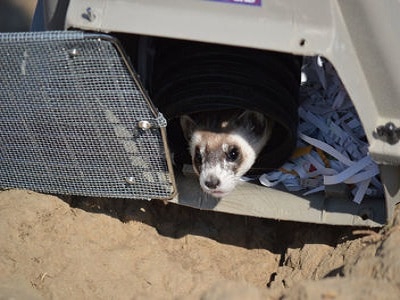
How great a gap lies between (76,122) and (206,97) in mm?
582

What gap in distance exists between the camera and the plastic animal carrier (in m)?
3.14

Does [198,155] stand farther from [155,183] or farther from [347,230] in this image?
[347,230]

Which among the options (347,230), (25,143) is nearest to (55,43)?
(25,143)

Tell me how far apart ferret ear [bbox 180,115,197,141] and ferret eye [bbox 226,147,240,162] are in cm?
24

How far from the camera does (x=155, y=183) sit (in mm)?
3707

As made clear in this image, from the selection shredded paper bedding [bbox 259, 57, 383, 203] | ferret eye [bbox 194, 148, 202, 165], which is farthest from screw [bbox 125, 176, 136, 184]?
shredded paper bedding [bbox 259, 57, 383, 203]

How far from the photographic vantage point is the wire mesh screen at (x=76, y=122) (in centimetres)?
327

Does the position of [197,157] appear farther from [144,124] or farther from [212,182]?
[144,124]

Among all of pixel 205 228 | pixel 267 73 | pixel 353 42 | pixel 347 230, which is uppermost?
pixel 353 42

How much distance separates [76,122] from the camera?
351cm

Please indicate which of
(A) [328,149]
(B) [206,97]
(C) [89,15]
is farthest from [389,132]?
(C) [89,15]

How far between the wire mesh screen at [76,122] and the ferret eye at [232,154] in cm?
38

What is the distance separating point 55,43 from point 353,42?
1191 millimetres

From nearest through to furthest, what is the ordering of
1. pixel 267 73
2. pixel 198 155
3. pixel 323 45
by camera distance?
pixel 323 45 < pixel 267 73 < pixel 198 155
